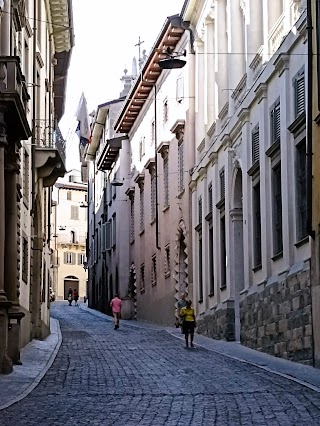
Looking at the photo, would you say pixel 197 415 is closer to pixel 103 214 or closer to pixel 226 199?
pixel 226 199

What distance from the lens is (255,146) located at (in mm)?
26031

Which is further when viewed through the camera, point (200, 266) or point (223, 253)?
point (200, 266)

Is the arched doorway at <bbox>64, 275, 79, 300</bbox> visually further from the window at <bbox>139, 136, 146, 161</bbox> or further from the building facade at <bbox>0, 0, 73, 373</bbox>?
the building facade at <bbox>0, 0, 73, 373</bbox>

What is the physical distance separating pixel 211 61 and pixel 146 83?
33.8ft

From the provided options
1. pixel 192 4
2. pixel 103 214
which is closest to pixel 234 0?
pixel 192 4

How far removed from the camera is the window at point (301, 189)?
2086cm

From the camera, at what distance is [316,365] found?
19078 mm

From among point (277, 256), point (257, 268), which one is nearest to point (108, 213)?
point (257, 268)

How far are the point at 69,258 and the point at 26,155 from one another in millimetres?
73983

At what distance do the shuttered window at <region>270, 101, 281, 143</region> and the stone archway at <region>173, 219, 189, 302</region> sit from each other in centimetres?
1395

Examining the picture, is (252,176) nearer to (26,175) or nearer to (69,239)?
(26,175)

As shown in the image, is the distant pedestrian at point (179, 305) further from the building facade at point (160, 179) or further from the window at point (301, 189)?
the window at point (301, 189)

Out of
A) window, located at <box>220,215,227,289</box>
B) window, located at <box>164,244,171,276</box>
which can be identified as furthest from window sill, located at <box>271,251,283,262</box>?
window, located at <box>164,244,171,276</box>

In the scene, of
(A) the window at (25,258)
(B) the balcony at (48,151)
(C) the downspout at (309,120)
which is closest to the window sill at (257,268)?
(C) the downspout at (309,120)
